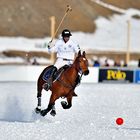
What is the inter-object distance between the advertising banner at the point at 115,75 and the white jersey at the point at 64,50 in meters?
18.1

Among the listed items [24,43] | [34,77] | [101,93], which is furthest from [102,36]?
[101,93]

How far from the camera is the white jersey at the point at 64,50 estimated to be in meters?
16.6

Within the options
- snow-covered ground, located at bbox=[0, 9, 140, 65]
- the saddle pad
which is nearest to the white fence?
the saddle pad

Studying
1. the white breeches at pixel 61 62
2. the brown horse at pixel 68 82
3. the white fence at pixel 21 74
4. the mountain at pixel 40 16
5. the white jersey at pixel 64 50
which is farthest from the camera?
the mountain at pixel 40 16

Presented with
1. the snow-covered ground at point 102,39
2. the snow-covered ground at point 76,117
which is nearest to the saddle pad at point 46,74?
the snow-covered ground at point 76,117

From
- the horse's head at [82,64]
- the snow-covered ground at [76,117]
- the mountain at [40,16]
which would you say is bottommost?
the snow-covered ground at [76,117]

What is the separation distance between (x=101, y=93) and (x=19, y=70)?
8.63 m

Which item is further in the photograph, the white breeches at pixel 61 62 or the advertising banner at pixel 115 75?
the advertising banner at pixel 115 75

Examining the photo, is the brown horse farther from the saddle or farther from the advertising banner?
the advertising banner

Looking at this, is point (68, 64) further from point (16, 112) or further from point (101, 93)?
point (101, 93)

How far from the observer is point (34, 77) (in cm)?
3406

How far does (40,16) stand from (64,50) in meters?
70.0

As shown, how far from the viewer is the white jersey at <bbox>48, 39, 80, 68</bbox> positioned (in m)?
16.6

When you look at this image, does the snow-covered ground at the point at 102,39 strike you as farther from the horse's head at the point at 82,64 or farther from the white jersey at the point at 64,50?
the horse's head at the point at 82,64
